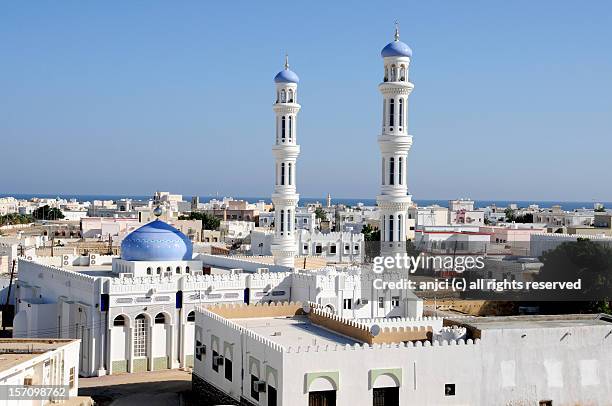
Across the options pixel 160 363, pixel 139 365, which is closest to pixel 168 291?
pixel 160 363

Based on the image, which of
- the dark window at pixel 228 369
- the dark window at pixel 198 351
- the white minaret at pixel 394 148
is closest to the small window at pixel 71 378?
the dark window at pixel 198 351

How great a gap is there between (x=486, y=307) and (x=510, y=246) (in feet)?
83.2

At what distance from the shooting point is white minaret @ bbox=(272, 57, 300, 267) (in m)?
38.3

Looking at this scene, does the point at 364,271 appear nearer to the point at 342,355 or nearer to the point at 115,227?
the point at 342,355

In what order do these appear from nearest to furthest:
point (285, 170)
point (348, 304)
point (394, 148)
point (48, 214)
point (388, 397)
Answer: point (388, 397) → point (348, 304) → point (394, 148) → point (285, 170) → point (48, 214)

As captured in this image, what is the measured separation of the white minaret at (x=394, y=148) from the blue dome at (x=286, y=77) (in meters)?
6.20

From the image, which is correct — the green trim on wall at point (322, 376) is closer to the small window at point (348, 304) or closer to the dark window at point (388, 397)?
the dark window at point (388, 397)

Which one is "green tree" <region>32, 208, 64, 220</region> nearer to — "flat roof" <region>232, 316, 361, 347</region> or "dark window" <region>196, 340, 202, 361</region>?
"dark window" <region>196, 340, 202, 361</region>

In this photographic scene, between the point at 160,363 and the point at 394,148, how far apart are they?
41.8ft

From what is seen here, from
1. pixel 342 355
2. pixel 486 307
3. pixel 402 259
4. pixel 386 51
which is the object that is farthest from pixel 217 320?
pixel 486 307

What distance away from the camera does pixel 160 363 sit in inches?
1194

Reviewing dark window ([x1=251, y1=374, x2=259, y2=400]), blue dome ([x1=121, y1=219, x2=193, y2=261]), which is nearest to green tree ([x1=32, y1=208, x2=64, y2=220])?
blue dome ([x1=121, y1=219, x2=193, y2=261])

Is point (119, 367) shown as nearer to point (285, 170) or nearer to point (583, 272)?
point (285, 170)

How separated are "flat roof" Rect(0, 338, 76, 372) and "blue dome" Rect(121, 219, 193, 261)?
8.01 m
